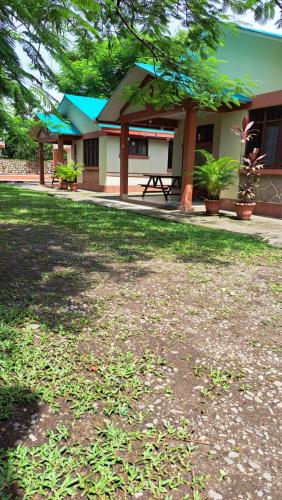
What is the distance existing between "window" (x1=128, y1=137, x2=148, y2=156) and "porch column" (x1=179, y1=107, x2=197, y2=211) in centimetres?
924

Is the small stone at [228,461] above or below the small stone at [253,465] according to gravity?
above

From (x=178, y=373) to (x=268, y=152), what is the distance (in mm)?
10092

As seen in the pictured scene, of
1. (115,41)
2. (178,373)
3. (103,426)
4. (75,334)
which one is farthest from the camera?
(115,41)

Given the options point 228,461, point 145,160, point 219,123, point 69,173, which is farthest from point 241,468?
point 145,160

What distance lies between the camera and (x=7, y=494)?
164 cm

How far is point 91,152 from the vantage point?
68.2 feet

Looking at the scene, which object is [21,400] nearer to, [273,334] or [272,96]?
[273,334]

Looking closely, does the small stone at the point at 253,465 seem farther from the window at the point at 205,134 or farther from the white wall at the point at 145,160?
the white wall at the point at 145,160

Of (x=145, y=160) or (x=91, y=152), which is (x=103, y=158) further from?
(x=145, y=160)

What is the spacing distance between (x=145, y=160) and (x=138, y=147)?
0.82 m

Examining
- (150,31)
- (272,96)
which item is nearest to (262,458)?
(150,31)

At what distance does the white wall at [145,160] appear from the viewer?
19.1 metres

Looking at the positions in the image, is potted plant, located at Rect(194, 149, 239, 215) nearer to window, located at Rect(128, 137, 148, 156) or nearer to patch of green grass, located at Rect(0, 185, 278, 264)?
patch of green grass, located at Rect(0, 185, 278, 264)

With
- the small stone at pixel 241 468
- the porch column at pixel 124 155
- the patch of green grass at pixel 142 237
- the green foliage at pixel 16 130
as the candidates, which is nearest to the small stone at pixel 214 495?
the small stone at pixel 241 468
